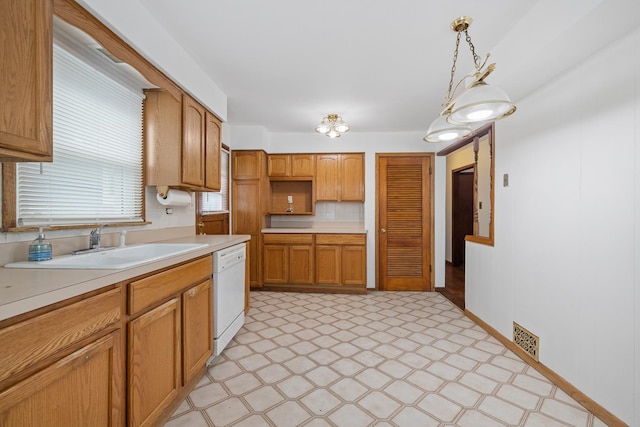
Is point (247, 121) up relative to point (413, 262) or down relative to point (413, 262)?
up

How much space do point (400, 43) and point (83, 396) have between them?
2594 mm

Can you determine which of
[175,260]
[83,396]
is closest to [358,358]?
[175,260]

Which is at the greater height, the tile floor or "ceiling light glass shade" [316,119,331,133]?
"ceiling light glass shade" [316,119,331,133]

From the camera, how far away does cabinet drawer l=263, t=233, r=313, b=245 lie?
4.08 meters

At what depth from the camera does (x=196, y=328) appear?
6.06ft

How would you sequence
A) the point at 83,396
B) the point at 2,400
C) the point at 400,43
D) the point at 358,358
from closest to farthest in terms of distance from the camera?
the point at 2,400 < the point at 83,396 < the point at 400,43 < the point at 358,358

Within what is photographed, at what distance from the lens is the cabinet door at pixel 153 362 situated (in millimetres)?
1261

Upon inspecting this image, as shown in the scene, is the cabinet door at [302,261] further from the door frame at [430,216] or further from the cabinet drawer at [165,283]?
the cabinet drawer at [165,283]

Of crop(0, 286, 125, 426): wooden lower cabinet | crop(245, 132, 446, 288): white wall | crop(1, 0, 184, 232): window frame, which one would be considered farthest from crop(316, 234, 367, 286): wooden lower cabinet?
crop(0, 286, 125, 426): wooden lower cabinet

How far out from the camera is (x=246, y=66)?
93.7 inches

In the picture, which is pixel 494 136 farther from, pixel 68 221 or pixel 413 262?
pixel 68 221

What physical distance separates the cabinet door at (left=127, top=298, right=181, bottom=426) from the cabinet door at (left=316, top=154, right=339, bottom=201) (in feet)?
9.72

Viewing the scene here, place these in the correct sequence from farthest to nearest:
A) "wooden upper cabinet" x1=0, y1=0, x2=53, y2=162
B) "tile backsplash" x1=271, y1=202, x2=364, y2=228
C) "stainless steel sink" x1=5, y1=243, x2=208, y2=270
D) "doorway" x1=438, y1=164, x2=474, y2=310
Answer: "doorway" x1=438, y1=164, x2=474, y2=310 → "tile backsplash" x1=271, y1=202, x2=364, y2=228 → "stainless steel sink" x1=5, y1=243, x2=208, y2=270 → "wooden upper cabinet" x1=0, y1=0, x2=53, y2=162

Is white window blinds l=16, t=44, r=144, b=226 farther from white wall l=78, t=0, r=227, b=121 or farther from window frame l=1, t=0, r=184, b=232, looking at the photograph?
white wall l=78, t=0, r=227, b=121
